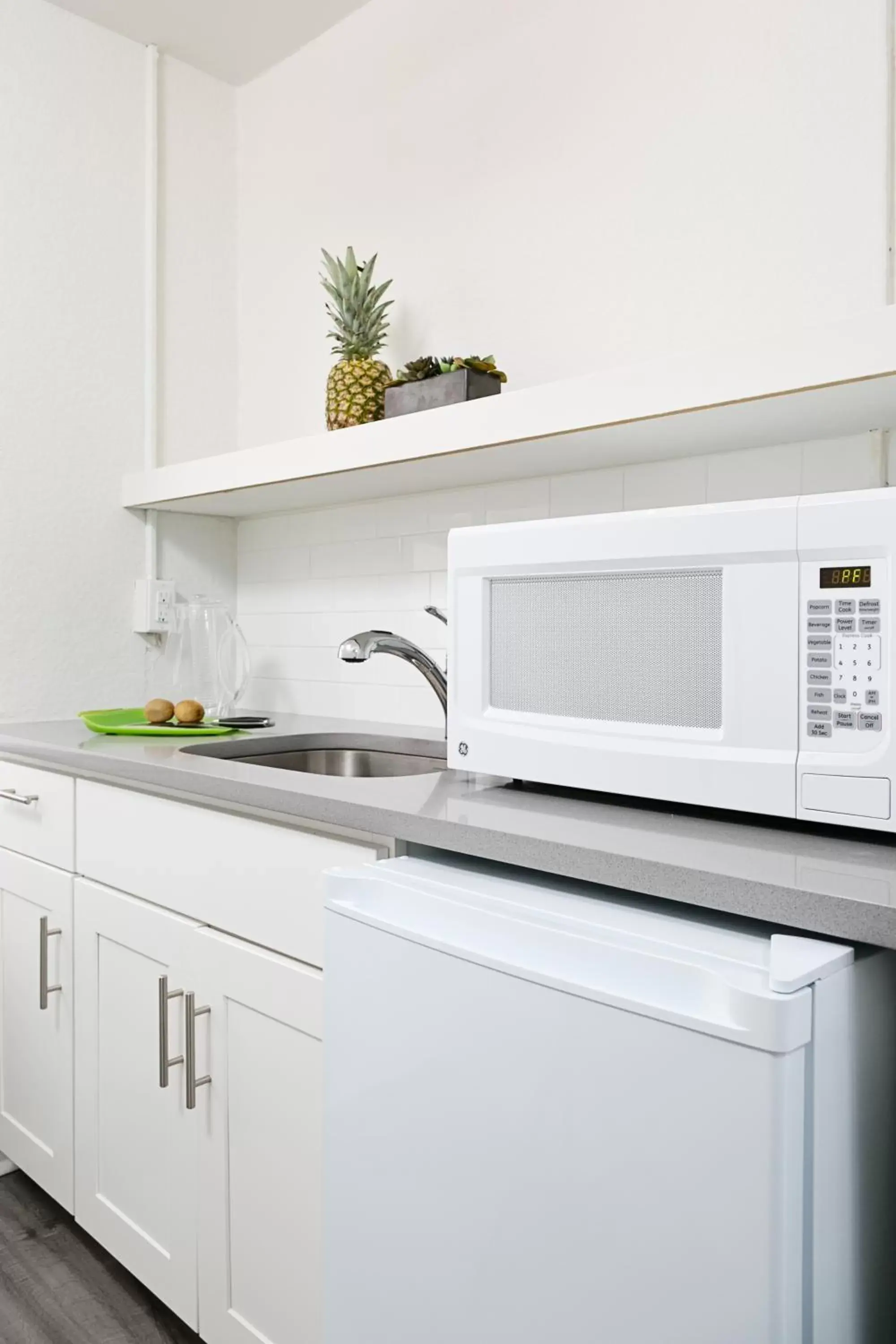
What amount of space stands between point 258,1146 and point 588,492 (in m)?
1.13

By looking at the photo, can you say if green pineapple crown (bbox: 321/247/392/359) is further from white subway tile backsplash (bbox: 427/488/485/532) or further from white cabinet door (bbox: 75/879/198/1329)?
white cabinet door (bbox: 75/879/198/1329)

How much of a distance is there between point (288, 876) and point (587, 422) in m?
0.72

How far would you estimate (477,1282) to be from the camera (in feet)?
2.90

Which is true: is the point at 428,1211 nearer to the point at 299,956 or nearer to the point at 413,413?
the point at 299,956

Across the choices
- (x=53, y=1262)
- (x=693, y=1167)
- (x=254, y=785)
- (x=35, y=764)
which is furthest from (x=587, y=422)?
(x=53, y=1262)

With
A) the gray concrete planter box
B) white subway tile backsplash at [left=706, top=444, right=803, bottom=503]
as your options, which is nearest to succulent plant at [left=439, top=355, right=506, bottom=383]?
the gray concrete planter box

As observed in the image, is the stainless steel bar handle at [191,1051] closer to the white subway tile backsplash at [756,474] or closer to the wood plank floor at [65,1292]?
the wood plank floor at [65,1292]

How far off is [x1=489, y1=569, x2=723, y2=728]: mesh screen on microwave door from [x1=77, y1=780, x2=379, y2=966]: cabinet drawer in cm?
29

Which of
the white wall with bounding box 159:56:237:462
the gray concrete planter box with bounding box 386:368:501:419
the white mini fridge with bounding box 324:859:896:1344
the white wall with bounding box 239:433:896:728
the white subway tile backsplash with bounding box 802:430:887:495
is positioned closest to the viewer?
the white mini fridge with bounding box 324:859:896:1344

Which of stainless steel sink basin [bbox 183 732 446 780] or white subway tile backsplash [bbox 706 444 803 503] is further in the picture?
stainless steel sink basin [bbox 183 732 446 780]

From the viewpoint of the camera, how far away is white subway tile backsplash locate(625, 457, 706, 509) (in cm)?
156

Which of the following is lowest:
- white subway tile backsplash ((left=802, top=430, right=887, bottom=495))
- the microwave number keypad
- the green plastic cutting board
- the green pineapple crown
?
the green plastic cutting board

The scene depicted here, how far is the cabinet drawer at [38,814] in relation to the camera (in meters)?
1.73

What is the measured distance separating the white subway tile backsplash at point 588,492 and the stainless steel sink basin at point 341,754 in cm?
47
